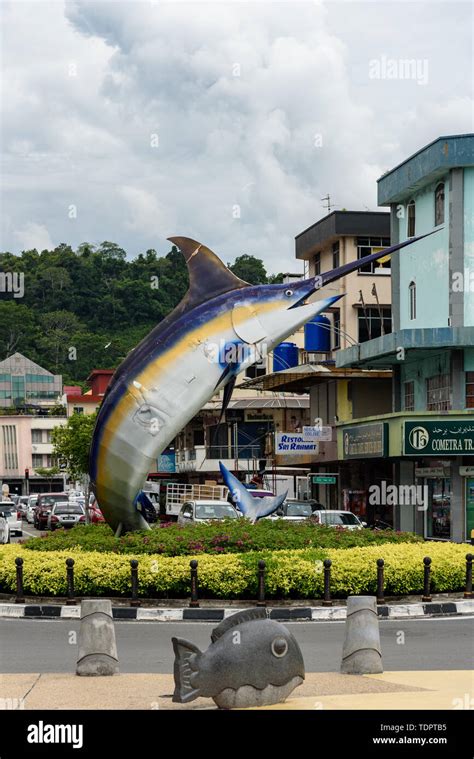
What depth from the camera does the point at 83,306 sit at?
105m

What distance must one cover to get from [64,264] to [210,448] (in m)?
40.5

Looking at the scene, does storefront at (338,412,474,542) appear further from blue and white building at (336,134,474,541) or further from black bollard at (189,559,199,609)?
black bollard at (189,559,199,609)

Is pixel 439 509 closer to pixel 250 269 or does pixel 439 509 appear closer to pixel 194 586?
pixel 194 586

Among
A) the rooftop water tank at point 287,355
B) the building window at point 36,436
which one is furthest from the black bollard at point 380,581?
the building window at point 36,436

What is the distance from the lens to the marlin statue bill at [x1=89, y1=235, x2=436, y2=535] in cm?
2023

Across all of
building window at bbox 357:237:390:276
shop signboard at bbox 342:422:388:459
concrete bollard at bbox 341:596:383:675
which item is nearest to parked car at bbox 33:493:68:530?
shop signboard at bbox 342:422:388:459

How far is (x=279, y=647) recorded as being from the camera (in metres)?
10.2

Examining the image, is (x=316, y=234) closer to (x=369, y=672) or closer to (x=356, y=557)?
(x=356, y=557)

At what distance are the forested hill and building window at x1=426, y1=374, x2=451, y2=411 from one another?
4630 centimetres

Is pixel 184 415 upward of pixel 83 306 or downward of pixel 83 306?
downward

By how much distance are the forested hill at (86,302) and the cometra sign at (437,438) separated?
4970cm

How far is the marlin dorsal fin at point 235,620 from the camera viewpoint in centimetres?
1040

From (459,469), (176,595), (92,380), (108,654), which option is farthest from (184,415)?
(92,380)

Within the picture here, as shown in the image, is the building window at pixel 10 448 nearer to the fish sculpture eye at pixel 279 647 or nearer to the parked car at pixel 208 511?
the parked car at pixel 208 511
